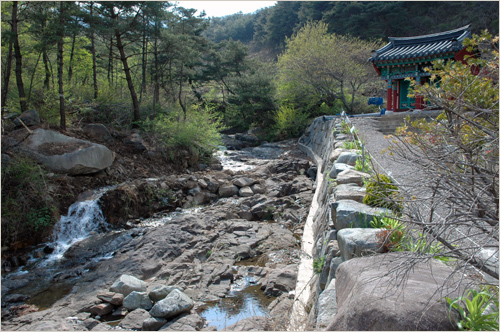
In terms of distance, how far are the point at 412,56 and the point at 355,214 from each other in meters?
12.8

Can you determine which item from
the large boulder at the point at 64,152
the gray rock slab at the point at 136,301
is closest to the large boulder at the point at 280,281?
the gray rock slab at the point at 136,301

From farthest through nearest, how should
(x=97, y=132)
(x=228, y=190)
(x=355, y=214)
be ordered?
1. (x=97, y=132)
2. (x=228, y=190)
3. (x=355, y=214)

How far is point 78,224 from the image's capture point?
903 centimetres

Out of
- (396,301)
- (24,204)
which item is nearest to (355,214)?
(396,301)

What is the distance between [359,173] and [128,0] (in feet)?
38.3

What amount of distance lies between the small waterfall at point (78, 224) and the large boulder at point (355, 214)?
22.2 ft


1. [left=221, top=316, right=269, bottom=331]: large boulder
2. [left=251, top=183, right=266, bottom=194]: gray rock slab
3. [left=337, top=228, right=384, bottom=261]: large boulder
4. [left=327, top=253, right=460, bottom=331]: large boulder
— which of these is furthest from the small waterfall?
[left=327, top=253, right=460, bottom=331]: large boulder

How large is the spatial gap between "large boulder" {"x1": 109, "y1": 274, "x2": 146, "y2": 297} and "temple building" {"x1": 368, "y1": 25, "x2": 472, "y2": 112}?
12.4 m

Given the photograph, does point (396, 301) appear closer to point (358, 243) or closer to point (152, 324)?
point (358, 243)

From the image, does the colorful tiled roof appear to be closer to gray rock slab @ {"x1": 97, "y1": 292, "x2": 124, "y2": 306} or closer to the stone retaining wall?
the stone retaining wall

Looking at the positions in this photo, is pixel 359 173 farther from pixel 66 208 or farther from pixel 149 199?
pixel 66 208

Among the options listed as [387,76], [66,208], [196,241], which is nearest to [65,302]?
[196,241]

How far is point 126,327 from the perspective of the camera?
4.95 meters

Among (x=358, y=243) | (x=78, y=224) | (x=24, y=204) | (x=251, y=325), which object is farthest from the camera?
(x=78, y=224)
